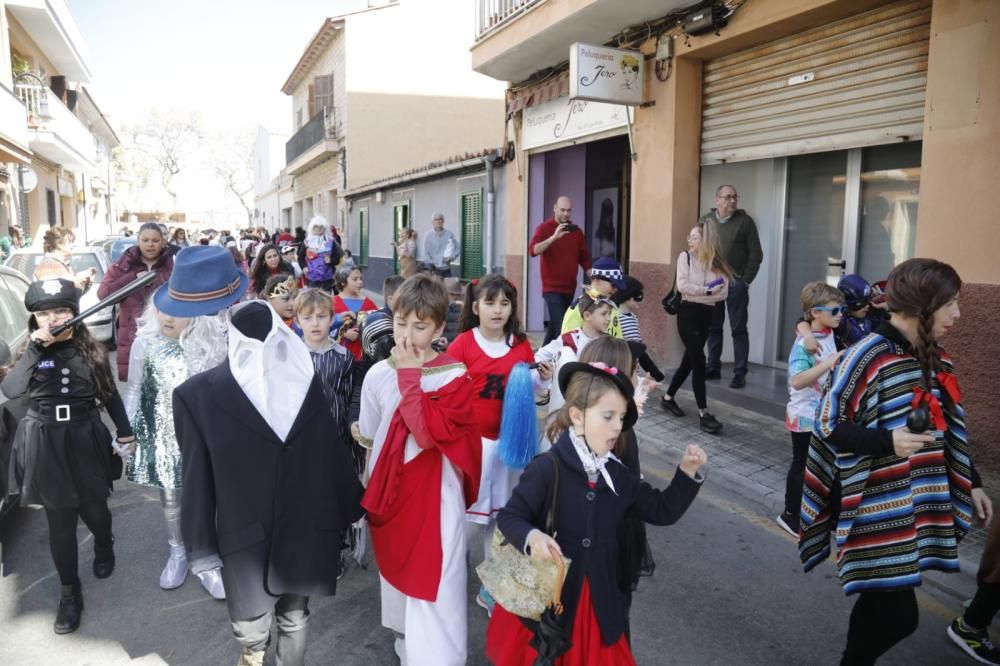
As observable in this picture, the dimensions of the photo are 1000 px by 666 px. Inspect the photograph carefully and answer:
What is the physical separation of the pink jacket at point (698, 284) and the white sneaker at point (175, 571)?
4.50 metres

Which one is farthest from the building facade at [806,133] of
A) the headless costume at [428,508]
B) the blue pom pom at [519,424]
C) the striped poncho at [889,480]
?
the headless costume at [428,508]

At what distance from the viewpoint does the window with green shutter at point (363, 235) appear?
22.0 metres

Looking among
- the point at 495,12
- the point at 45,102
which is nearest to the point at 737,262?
the point at 495,12

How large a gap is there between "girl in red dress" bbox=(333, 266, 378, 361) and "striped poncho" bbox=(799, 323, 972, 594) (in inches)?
118

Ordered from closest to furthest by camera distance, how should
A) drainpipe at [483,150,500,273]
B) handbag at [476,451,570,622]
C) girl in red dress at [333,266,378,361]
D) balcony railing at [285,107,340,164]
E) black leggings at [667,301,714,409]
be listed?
1. handbag at [476,451,570,622]
2. girl in red dress at [333,266,378,361]
3. black leggings at [667,301,714,409]
4. drainpipe at [483,150,500,273]
5. balcony railing at [285,107,340,164]

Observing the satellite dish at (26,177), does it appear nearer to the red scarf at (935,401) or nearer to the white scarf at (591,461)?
the white scarf at (591,461)

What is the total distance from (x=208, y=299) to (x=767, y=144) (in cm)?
642

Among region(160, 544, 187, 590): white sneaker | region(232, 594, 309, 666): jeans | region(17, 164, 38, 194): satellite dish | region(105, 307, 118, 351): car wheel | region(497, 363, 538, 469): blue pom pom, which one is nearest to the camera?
region(232, 594, 309, 666): jeans

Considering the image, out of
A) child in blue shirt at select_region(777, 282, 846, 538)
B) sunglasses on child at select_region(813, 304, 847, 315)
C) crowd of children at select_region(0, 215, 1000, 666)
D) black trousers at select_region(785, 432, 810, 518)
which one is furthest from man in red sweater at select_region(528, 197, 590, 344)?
crowd of children at select_region(0, 215, 1000, 666)

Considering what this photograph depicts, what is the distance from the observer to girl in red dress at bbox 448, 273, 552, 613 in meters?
3.41

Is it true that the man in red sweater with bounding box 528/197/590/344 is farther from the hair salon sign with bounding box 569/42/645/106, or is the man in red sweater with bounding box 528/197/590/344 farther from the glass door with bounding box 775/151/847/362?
the glass door with bounding box 775/151/847/362

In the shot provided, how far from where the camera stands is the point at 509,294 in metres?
3.66

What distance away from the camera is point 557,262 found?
309 inches

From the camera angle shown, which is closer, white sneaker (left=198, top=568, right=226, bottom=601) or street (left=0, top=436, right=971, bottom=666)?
street (left=0, top=436, right=971, bottom=666)
